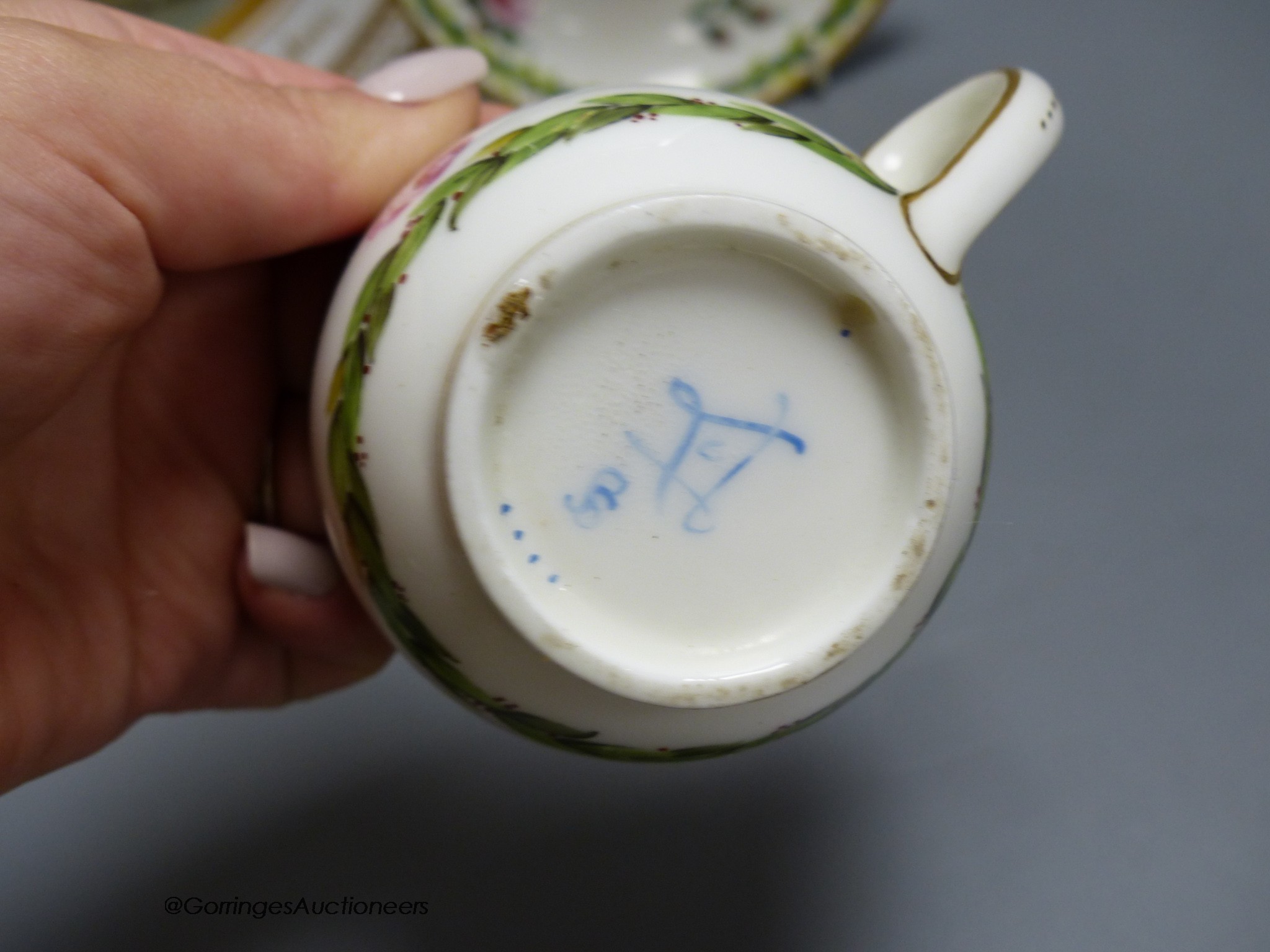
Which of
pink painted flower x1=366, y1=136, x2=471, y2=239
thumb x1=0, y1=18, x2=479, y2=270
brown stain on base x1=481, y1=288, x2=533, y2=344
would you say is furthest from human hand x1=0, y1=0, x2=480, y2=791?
brown stain on base x1=481, y1=288, x2=533, y2=344

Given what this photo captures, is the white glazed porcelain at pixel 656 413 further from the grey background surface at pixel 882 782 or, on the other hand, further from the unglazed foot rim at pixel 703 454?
the grey background surface at pixel 882 782

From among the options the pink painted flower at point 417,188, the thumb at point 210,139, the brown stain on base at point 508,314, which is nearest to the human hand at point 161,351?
the thumb at point 210,139

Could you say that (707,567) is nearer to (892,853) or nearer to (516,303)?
(516,303)

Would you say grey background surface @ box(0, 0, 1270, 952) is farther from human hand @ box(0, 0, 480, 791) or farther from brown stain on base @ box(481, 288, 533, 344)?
brown stain on base @ box(481, 288, 533, 344)

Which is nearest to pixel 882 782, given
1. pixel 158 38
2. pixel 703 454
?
pixel 703 454

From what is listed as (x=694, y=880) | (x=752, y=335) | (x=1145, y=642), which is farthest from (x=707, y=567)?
(x=1145, y=642)

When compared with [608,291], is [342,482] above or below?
Answer: below
